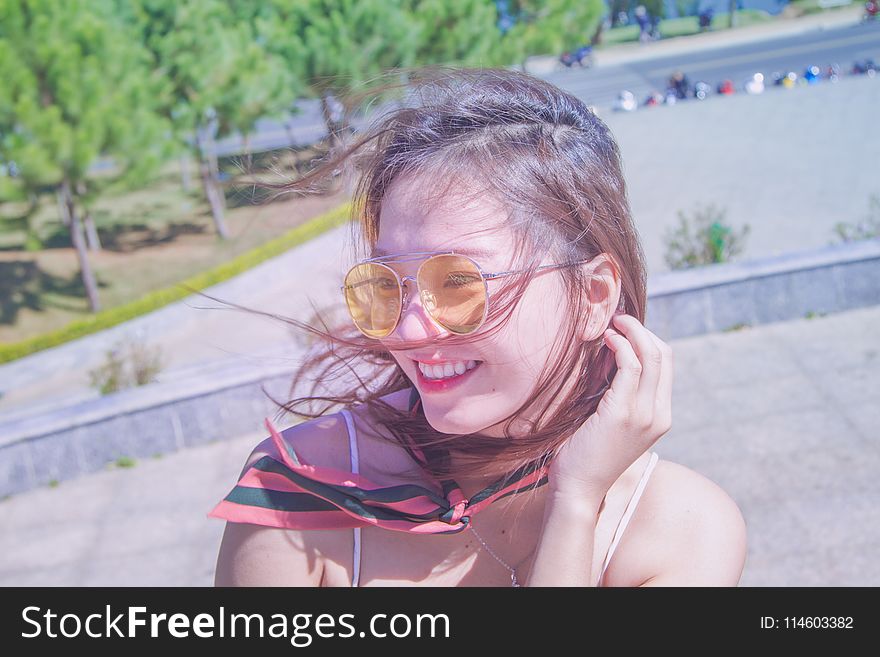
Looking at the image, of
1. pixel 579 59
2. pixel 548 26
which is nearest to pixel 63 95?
pixel 548 26

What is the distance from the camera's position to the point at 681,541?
4.55 ft

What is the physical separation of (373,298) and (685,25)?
48.3 m

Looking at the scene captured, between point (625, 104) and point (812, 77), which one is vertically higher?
point (812, 77)

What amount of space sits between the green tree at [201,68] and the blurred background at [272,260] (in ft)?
0.15

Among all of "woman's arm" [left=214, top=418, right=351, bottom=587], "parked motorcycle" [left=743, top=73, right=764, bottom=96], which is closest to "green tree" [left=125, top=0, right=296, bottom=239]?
"parked motorcycle" [left=743, top=73, right=764, bottom=96]

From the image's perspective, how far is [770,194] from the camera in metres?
11.6

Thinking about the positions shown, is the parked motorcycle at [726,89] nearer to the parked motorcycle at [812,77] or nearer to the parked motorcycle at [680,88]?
the parked motorcycle at [680,88]

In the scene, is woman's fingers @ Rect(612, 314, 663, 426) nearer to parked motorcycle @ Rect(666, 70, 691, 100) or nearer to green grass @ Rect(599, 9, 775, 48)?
parked motorcycle @ Rect(666, 70, 691, 100)

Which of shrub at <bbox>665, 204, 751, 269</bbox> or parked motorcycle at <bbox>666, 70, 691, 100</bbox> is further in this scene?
parked motorcycle at <bbox>666, 70, 691, 100</bbox>

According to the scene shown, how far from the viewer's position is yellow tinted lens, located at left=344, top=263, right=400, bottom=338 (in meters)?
1.37

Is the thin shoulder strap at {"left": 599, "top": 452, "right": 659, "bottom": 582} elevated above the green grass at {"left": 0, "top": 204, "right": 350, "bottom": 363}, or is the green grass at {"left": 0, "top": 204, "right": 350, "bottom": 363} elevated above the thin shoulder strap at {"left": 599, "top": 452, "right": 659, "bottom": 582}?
the thin shoulder strap at {"left": 599, "top": 452, "right": 659, "bottom": 582}

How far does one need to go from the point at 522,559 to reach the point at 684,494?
287 millimetres

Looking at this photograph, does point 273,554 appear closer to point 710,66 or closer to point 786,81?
point 786,81

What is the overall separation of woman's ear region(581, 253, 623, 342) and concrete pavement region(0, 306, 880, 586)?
2.80 metres
